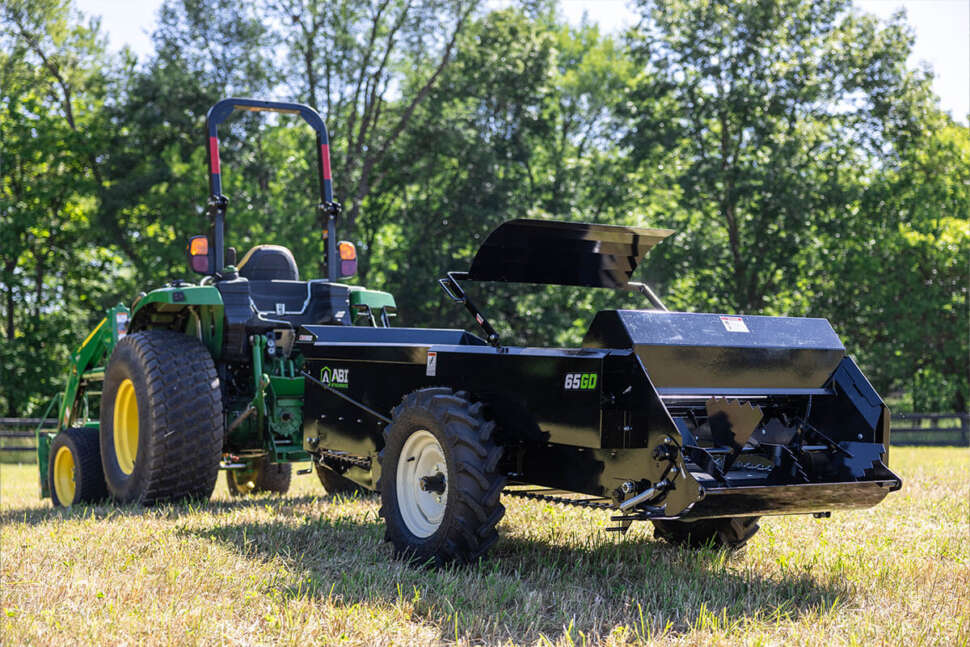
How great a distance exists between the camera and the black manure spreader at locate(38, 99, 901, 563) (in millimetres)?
4473

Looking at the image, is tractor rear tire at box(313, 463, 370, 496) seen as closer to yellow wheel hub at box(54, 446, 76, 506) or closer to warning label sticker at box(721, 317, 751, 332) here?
yellow wheel hub at box(54, 446, 76, 506)

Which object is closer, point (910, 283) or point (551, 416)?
point (551, 416)

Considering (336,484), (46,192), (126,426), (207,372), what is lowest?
(336,484)

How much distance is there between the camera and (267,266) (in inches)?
328

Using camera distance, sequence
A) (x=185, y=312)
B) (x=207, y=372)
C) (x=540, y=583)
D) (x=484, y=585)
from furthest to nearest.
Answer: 1. (x=185, y=312)
2. (x=207, y=372)
3. (x=540, y=583)
4. (x=484, y=585)

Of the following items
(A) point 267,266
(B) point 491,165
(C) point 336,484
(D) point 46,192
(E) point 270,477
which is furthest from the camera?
(D) point 46,192

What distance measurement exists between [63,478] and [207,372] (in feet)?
8.08

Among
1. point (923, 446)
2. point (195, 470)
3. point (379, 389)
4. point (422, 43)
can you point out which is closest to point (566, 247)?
point (379, 389)

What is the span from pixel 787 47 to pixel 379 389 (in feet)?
78.0

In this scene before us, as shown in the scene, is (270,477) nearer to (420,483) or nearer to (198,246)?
(198,246)

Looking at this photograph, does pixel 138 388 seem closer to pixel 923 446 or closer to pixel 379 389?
pixel 379 389

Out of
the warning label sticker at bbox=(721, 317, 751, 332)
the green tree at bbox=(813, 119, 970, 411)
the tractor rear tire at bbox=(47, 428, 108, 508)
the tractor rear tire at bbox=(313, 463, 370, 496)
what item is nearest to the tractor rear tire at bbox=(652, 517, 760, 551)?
the warning label sticker at bbox=(721, 317, 751, 332)

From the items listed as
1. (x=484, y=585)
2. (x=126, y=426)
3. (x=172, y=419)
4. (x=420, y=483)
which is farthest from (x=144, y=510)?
(x=484, y=585)

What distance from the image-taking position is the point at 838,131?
28.2 meters
